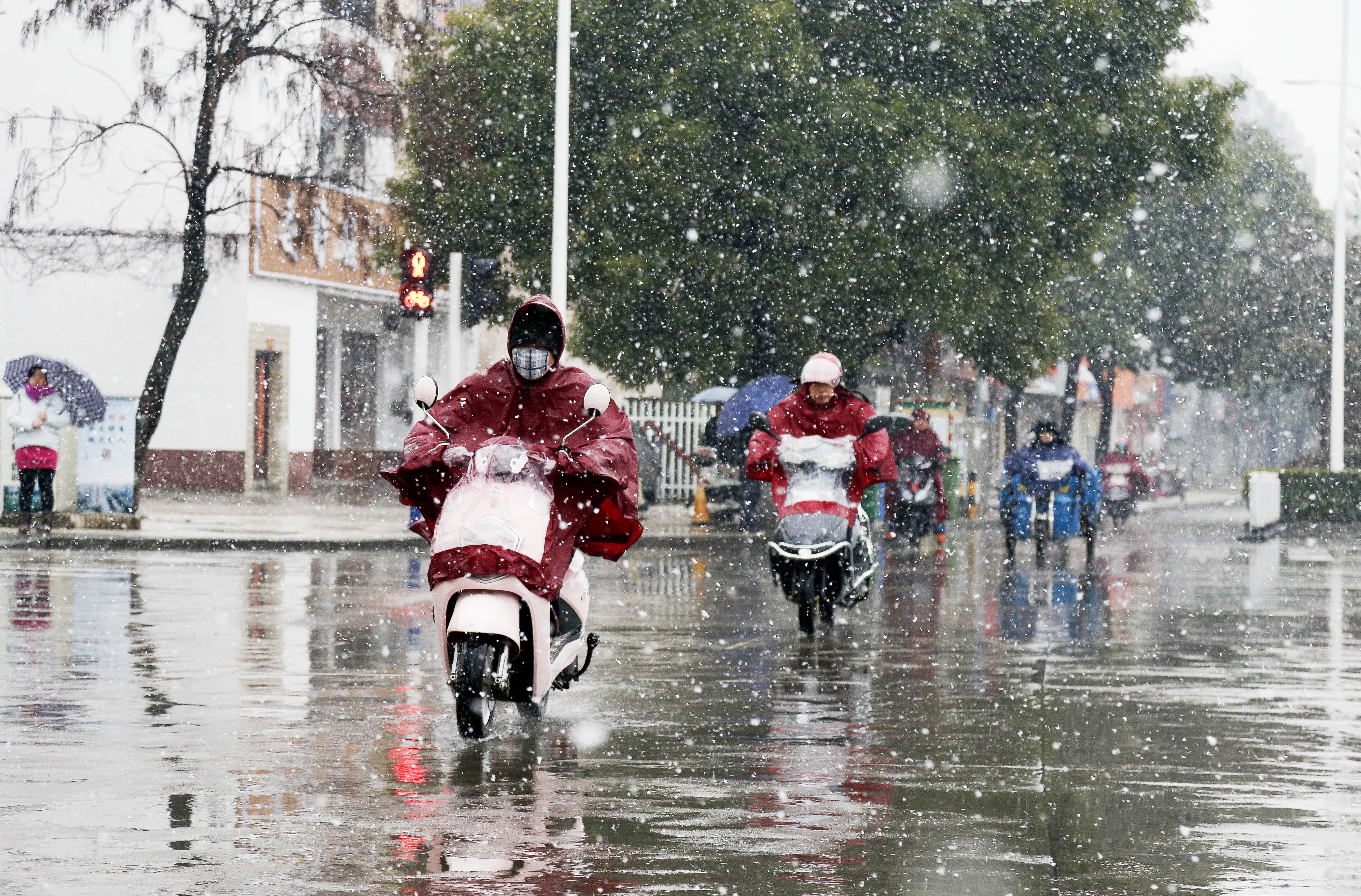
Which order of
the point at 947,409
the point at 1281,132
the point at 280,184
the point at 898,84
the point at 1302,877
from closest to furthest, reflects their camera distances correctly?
the point at 1302,877 → the point at 280,184 → the point at 898,84 → the point at 947,409 → the point at 1281,132

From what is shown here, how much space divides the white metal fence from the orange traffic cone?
4117 mm

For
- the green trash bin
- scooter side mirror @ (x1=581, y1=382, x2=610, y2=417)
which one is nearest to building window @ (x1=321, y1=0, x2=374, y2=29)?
the green trash bin

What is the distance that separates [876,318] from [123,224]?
38.9 ft

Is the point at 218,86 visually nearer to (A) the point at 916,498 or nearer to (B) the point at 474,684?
(A) the point at 916,498

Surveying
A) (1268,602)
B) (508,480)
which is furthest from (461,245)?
(508,480)

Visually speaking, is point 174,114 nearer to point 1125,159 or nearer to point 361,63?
point 361,63

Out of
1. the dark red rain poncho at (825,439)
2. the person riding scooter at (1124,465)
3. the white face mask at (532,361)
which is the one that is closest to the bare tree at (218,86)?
the dark red rain poncho at (825,439)

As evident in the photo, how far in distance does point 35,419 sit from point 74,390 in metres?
0.97

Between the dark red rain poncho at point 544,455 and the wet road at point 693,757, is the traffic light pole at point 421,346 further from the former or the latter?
the dark red rain poncho at point 544,455

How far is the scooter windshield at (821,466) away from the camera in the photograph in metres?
14.0

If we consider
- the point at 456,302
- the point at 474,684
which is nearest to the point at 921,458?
the point at 456,302

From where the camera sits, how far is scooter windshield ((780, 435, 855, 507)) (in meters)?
14.0

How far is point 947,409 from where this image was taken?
39.5 m

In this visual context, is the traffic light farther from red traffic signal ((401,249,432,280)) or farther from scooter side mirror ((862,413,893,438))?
scooter side mirror ((862,413,893,438))
